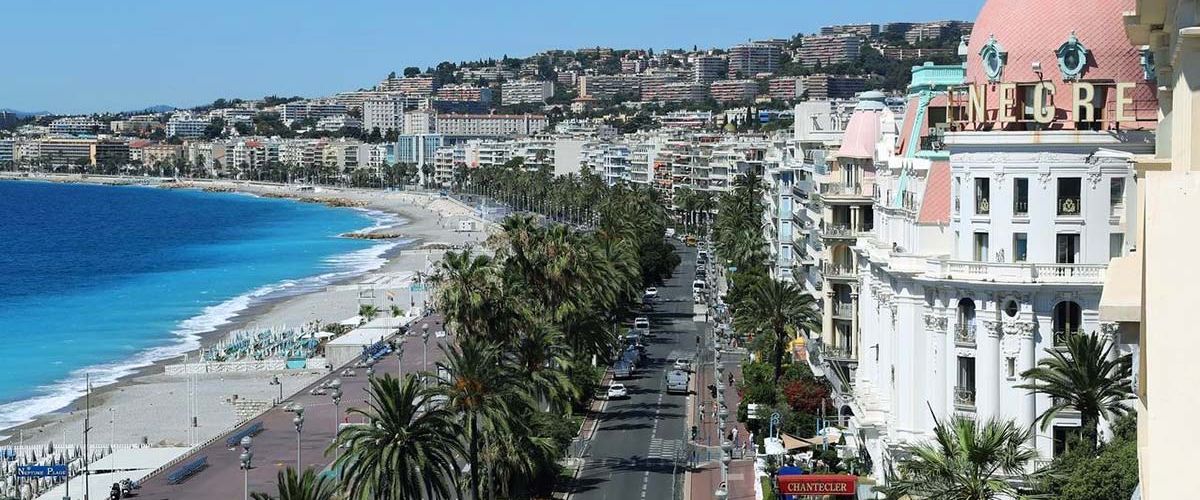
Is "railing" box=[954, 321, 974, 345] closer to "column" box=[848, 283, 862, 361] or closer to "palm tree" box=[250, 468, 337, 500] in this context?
"palm tree" box=[250, 468, 337, 500]

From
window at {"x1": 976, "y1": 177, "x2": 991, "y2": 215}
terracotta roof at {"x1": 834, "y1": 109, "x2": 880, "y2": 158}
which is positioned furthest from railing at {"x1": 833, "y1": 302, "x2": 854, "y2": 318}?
window at {"x1": 976, "y1": 177, "x2": 991, "y2": 215}

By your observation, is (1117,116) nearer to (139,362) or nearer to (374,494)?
(374,494)

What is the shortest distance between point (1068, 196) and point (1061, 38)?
338 centimetres

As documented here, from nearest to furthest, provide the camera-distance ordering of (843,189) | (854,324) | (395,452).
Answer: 1. (395,452)
2. (854,324)
3. (843,189)

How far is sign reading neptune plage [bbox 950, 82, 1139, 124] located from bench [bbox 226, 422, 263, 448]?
32.6 meters

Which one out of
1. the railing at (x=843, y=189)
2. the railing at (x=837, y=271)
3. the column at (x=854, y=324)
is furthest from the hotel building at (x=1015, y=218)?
the railing at (x=843, y=189)

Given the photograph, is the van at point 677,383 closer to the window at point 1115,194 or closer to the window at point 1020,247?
the window at point 1020,247

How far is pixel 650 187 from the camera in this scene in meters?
181

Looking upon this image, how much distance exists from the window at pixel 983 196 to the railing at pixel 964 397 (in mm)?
3870

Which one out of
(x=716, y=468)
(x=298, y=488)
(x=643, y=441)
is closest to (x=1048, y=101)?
(x=298, y=488)

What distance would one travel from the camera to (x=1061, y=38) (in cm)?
3284

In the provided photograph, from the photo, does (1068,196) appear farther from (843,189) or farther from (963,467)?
(843,189)

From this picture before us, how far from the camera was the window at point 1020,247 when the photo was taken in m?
34.1

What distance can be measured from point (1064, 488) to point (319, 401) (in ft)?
143
